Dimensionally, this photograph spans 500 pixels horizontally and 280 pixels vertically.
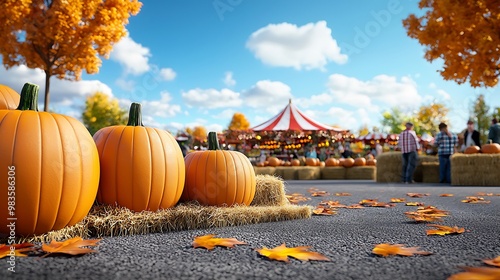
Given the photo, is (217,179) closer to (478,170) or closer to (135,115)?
(135,115)

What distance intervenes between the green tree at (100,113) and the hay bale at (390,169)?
4008 centimetres

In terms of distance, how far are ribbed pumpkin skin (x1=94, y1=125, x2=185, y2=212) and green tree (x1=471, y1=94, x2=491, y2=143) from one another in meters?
37.2

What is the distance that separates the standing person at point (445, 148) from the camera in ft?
27.9

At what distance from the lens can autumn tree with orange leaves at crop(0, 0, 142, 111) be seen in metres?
11.3

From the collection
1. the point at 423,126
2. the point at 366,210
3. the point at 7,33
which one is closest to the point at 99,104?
the point at 7,33

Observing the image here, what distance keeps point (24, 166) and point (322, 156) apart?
1692 cm

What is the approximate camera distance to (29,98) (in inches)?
79.4

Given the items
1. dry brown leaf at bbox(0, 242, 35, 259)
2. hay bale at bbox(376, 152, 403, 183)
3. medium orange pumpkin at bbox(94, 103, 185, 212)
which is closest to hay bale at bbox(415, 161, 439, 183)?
hay bale at bbox(376, 152, 403, 183)

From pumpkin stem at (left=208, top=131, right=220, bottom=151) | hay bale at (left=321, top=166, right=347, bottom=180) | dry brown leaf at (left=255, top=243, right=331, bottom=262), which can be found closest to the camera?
dry brown leaf at (left=255, top=243, right=331, bottom=262)

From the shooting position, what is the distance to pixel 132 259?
58.1 inches

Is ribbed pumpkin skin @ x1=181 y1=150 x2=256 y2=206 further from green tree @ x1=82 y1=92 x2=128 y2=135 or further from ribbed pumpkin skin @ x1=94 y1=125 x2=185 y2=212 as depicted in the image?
green tree @ x1=82 y1=92 x2=128 y2=135

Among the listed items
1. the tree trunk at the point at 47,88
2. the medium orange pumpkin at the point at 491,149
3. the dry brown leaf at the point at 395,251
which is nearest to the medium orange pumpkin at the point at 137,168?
the dry brown leaf at the point at 395,251

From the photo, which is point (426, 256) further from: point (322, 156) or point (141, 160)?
point (322, 156)

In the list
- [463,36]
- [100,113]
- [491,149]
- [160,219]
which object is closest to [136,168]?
[160,219]
